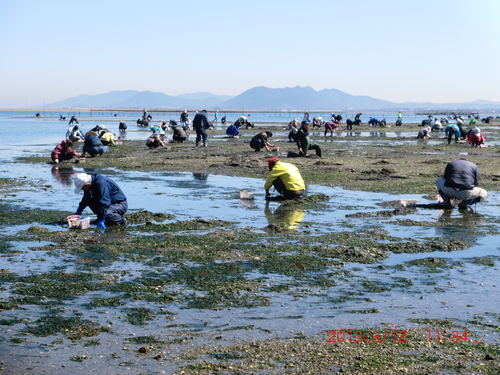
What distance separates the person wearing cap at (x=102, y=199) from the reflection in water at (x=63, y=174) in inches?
262

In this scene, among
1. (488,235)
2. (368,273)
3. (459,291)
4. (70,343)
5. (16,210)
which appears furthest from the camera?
(16,210)

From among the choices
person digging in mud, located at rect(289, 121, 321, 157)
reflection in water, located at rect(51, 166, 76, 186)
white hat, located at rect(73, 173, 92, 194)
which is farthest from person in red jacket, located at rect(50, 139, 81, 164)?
white hat, located at rect(73, 173, 92, 194)

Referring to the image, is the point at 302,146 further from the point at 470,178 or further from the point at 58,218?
the point at 58,218

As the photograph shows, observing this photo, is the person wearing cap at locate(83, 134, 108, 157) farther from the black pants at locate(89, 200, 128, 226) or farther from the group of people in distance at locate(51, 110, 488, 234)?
the black pants at locate(89, 200, 128, 226)

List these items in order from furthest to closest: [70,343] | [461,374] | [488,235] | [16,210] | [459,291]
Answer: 1. [16,210]
2. [488,235]
3. [459,291]
4. [70,343]
5. [461,374]

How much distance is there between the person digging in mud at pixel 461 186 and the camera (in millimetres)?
13258

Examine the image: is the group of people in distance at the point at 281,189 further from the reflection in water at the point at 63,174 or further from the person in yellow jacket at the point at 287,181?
the reflection in water at the point at 63,174

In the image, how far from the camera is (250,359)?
5.36 meters

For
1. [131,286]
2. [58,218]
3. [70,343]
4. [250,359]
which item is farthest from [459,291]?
[58,218]

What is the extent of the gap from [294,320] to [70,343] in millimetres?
2336

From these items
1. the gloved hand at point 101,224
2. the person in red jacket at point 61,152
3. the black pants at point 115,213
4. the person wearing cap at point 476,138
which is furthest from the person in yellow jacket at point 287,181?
the person wearing cap at point 476,138

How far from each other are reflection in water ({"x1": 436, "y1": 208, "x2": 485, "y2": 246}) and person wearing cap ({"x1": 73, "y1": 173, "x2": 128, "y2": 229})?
612cm

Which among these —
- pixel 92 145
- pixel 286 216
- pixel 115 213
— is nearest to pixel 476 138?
pixel 92 145

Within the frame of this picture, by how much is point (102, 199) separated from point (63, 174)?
9.88m
